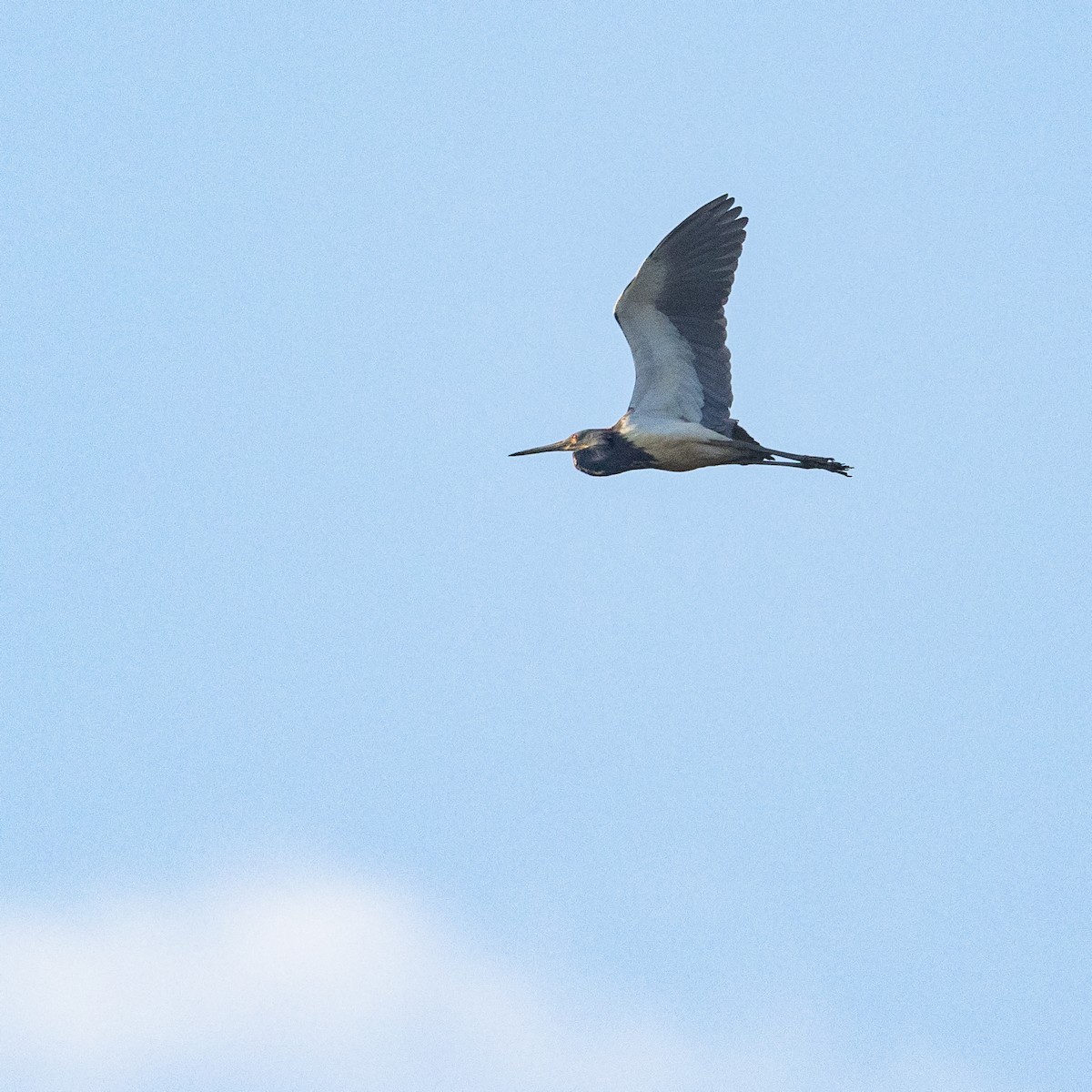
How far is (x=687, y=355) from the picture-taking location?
57.2 feet

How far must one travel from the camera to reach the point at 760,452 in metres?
17.2

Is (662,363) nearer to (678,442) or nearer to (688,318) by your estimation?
(688,318)

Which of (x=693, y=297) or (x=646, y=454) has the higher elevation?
(x=693, y=297)

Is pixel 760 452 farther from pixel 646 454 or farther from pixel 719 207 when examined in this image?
pixel 719 207

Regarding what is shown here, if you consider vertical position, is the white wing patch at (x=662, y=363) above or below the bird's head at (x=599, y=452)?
above

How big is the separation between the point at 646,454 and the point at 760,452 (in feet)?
3.76

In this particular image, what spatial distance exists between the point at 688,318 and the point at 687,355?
0.36 metres

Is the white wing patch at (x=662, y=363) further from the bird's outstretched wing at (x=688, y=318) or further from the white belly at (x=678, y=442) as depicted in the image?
the white belly at (x=678, y=442)

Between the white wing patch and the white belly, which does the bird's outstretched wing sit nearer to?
the white wing patch

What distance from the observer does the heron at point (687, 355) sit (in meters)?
17.2

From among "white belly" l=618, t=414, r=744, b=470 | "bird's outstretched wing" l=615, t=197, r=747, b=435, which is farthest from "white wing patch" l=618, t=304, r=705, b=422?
"white belly" l=618, t=414, r=744, b=470

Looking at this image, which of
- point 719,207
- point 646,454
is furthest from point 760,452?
point 719,207

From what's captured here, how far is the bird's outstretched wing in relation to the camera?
17250 mm

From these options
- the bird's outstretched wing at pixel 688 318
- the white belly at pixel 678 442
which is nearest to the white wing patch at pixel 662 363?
the bird's outstretched wing at pixel 688 318
